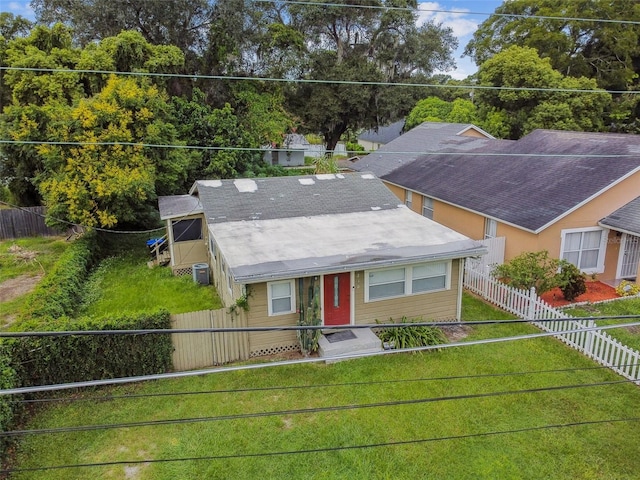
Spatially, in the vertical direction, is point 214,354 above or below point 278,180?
below

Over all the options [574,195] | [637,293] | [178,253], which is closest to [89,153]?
[178,253]

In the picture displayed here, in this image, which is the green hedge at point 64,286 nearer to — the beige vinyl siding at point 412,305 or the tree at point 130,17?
the beige vinyl siding at point 412,305

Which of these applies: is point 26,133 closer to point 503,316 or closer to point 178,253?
point 178,253

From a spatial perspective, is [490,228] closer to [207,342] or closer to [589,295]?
[589,295]

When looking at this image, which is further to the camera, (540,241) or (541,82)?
(541,82)

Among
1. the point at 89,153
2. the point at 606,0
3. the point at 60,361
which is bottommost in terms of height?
the point at 60,361

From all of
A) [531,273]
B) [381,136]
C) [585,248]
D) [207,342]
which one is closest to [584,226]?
[585,248]

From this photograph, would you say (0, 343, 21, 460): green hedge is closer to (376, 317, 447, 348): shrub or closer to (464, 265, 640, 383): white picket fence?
(376, 317, 447, 348): shrub
